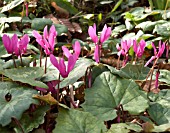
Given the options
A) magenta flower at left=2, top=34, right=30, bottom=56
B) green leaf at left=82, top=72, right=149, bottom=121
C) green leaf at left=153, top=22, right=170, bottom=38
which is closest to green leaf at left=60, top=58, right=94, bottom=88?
green leaf at left=82, top=72, right=149, bottom=121

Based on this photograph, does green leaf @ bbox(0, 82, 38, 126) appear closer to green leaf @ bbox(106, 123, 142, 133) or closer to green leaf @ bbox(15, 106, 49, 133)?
green leaf @ bbox(15, 106, 49, 133)

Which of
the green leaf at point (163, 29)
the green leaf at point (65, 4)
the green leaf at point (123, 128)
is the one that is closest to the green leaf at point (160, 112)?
the green leaf at point (123, 128)

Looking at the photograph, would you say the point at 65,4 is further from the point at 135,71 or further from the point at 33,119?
the point at 33,119

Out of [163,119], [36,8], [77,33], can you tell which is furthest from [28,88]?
[36,8]

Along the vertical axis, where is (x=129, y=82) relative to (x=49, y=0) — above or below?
below

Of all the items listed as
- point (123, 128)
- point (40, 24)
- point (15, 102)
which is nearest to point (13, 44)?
point (15, 102)

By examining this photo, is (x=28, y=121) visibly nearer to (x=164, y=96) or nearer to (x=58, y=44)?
(x=164, y=96)
